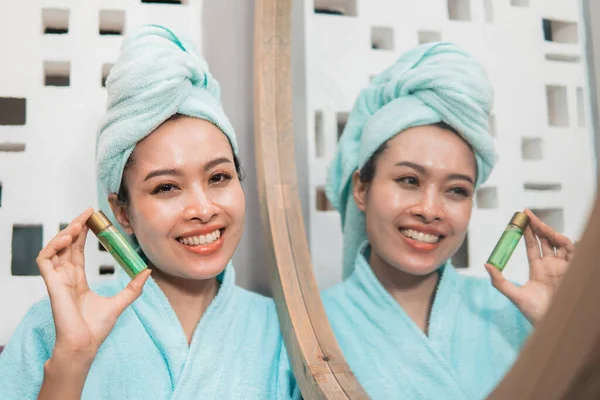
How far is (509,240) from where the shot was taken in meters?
0.42

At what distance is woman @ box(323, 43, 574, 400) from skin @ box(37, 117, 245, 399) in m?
0.15

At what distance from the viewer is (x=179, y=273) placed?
1.90 ft

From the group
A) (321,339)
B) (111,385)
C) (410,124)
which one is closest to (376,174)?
(410,124)

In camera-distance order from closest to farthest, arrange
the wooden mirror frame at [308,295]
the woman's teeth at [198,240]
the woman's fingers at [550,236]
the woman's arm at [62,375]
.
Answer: the wooden mirror frame at [308,295] → the woman's fingers at [550,236] → the woman's arm at [62,375] → the woman's teeth at [198,240]

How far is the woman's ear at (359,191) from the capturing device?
2.06ft

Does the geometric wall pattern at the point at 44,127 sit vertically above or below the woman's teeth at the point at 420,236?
above

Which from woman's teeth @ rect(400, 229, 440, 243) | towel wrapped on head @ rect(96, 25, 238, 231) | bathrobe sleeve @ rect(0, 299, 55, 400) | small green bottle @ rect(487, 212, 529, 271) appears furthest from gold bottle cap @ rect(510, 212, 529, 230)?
bathrobe sleeve @ rect(0, 299, 55, 400)

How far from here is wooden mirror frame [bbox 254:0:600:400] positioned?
22 centimetres

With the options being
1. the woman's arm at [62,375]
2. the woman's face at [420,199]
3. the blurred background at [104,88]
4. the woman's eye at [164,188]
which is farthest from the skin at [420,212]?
the woman's arm at [62,375]

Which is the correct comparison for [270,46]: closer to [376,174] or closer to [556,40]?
[376,174]

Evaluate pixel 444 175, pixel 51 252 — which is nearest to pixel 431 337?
pixel 444 175

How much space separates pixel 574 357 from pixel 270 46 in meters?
0.58

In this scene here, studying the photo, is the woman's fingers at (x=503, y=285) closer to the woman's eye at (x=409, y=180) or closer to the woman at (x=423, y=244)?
the woman at (x=423, y=244)

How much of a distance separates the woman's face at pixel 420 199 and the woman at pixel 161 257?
0.53ft
